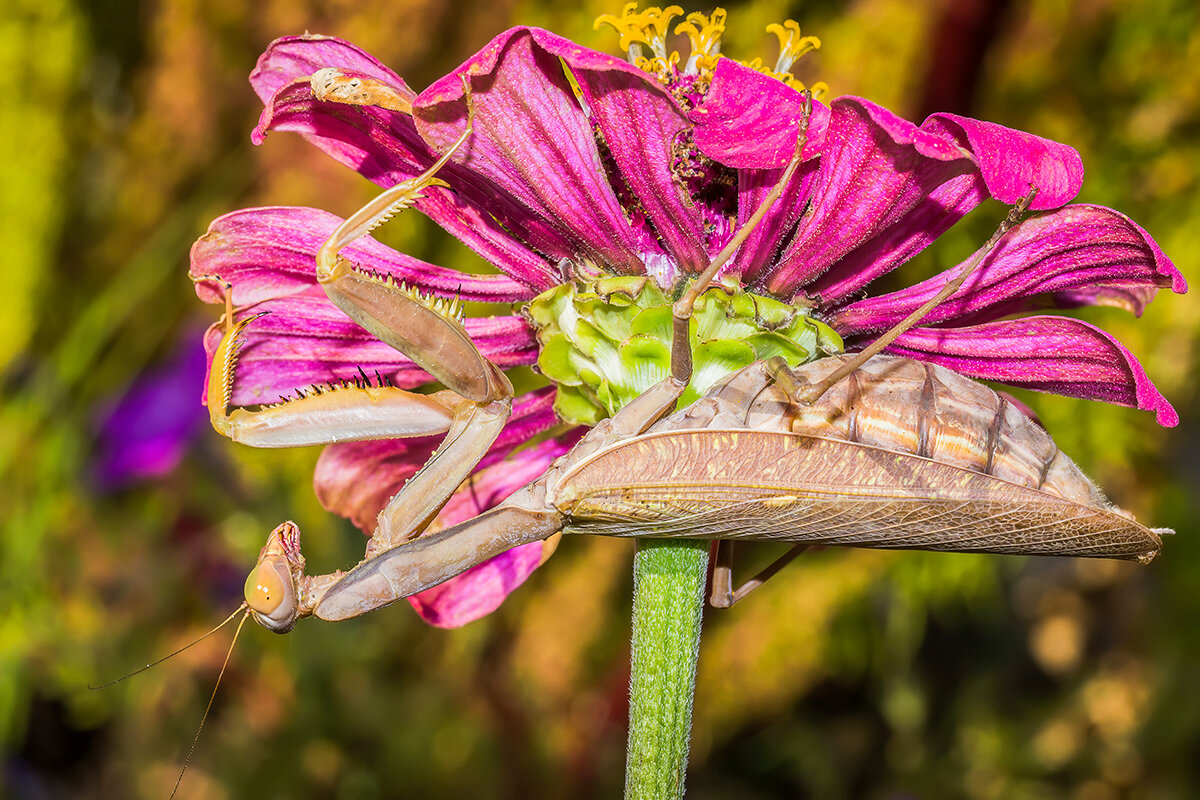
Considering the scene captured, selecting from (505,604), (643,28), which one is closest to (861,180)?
Answer: (643,28)

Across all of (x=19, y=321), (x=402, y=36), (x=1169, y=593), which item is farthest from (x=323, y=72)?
(x=1169, y=593)

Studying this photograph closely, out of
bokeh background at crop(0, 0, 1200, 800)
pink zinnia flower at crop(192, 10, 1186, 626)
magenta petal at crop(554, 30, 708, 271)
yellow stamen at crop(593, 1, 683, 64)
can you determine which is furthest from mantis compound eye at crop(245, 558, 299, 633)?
bokeh background at crop(0, 0, 1200, 800)

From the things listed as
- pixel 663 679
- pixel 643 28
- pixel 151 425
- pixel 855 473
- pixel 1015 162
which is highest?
pixel 643 28

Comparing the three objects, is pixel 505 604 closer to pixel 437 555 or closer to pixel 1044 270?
pixel 437 555

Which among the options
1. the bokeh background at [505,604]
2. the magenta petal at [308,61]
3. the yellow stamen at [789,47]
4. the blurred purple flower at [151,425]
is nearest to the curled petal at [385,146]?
the magenta petal at [308,61]

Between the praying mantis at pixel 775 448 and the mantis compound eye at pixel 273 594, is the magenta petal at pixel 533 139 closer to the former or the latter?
the praying mantis at pixel 775 448

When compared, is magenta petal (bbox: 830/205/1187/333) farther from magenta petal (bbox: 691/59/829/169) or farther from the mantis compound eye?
the mantis compound eye
